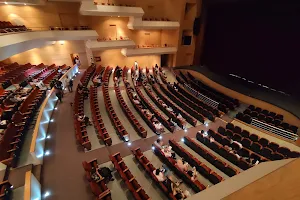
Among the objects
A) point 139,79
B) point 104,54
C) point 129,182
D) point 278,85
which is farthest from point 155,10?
point 129,182

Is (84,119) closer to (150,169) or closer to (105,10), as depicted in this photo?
(150,169)

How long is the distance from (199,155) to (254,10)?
8.43 meters

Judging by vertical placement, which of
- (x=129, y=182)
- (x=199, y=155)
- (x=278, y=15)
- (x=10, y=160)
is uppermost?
(x=278, y=15)

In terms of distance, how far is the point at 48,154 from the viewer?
4.37 metres

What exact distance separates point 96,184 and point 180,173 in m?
1.89

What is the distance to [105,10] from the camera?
10.0 meters

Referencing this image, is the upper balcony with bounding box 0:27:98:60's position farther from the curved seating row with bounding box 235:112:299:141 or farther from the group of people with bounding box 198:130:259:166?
the curved seating row with bounding box 235:112:299:141

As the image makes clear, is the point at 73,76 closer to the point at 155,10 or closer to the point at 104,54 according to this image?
the point at 104,54

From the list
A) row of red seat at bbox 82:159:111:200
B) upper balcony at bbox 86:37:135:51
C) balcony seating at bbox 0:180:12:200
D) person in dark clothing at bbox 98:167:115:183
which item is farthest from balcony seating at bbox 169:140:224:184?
upper balcony at bbox 86:37:135:51

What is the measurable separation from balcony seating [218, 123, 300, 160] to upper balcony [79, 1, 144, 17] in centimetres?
935

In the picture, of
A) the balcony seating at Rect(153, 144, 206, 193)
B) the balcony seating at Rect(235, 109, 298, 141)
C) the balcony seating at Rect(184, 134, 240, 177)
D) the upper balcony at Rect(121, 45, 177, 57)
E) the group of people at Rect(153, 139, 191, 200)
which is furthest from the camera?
the upper balcony at Rect(121, 45, 177, 57)

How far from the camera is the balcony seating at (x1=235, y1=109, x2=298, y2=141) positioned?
Result: 219 inches

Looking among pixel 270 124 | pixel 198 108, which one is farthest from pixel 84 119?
pixel 270 124

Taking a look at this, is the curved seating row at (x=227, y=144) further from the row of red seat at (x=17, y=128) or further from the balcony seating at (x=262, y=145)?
the row of red seat at (x=17, y=128)
